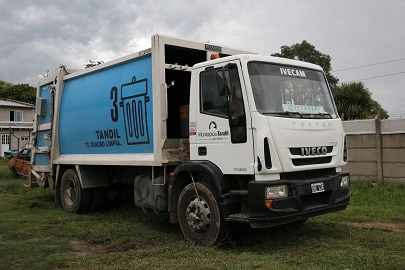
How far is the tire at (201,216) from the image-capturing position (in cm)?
572

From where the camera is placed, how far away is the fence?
10.8m

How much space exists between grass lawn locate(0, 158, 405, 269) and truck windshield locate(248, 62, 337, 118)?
188 cm

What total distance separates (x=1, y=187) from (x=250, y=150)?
11861mm

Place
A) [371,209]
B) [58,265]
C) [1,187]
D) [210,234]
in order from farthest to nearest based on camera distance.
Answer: [1,187]
[371,209]
[210,234]
[58,265]

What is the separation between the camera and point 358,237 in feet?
20.5

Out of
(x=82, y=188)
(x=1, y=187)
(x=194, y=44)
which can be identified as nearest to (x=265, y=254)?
(x=194, y=44)

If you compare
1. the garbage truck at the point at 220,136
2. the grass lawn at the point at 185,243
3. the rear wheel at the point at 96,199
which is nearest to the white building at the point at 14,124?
the rear wheel at the point at 96,199

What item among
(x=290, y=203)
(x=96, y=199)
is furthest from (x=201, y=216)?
(x=96, y=199)

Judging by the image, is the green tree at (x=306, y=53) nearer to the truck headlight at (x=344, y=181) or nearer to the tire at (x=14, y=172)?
the tire at (x=14, y=172)

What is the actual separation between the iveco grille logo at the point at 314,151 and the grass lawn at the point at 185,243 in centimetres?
130

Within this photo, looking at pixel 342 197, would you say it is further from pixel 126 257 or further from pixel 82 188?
pixel 82 188

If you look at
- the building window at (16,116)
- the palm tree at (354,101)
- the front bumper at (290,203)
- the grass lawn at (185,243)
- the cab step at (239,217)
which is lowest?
the grass lawn at (185,243)

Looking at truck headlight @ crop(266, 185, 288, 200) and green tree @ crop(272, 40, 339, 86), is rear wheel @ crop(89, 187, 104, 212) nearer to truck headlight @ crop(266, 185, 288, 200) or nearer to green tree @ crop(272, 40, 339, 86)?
truck headlight @ crop(266, 185, 288, 200)

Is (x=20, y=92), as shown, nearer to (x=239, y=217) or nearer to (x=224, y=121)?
(x=224, y=121)
